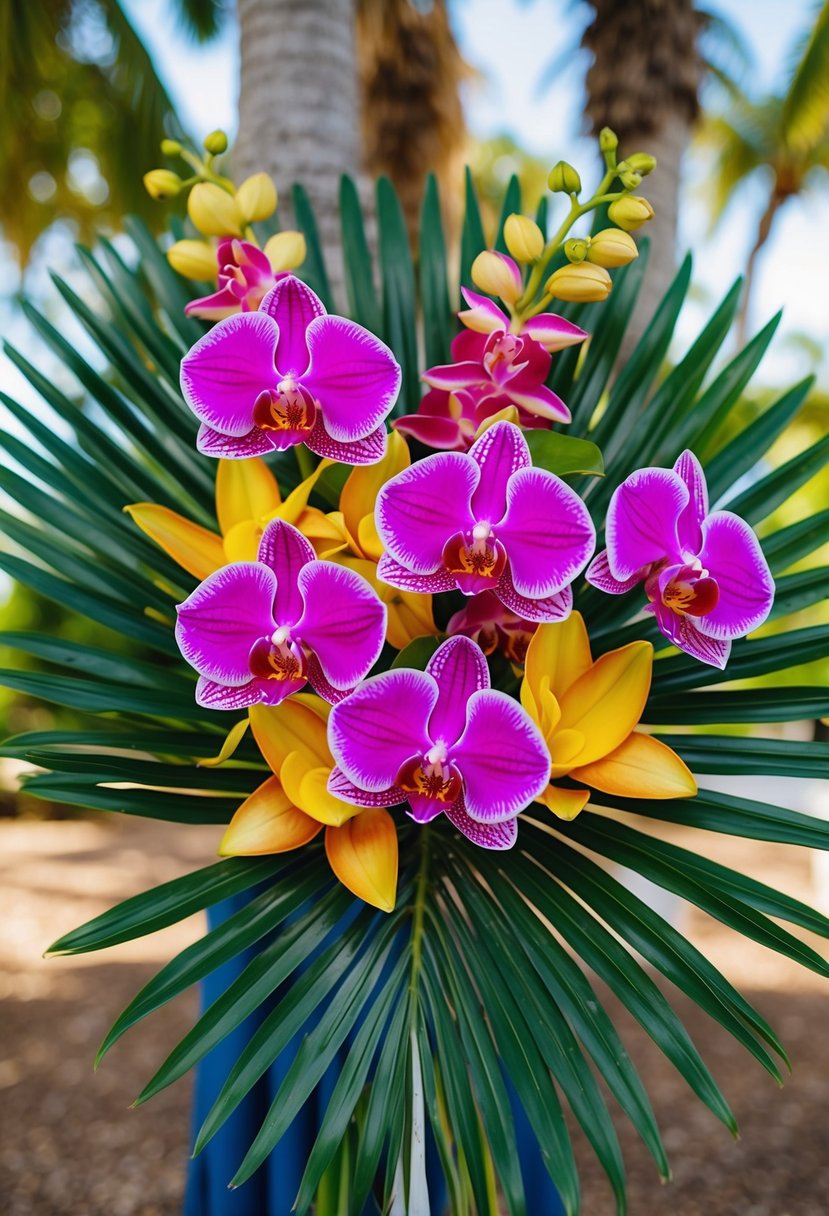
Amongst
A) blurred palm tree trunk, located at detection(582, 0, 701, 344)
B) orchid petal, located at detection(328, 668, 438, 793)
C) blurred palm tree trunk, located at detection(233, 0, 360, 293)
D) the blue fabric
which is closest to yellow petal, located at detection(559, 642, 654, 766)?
orchid petal, located at detection(328, 668, 438, 793)

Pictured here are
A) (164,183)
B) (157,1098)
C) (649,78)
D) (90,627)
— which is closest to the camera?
(164,183)

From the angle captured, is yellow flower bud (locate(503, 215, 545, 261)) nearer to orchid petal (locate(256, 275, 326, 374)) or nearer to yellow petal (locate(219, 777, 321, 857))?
orchid petal (locate(256, 275, 326, 374))

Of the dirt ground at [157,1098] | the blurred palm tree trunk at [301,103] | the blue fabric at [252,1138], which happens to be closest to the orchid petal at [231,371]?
the blue fabric at [252,1138]

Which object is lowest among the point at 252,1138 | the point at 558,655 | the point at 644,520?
the point at 252,1138

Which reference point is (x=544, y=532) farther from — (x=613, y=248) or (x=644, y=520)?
(x=613, y=248)

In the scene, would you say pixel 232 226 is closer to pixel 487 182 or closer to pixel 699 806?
pixel 699 806

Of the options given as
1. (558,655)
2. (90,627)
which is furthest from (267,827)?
(90,627)
